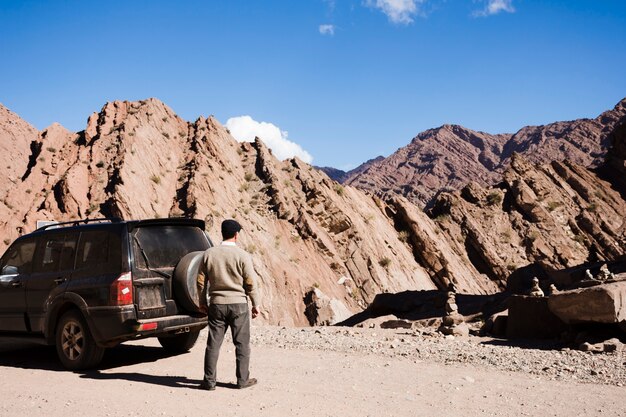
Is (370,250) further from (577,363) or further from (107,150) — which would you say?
(577,363)

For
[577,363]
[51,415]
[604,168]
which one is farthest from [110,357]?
[604,168]

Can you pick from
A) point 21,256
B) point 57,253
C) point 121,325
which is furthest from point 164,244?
point 21,256

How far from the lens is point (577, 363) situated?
7332mm

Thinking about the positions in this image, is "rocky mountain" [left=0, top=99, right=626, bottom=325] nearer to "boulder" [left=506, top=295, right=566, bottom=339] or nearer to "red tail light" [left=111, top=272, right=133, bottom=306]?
"boulder" [left=506, top=295, right=566, bottom=339]

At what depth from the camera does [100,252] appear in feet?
23.5

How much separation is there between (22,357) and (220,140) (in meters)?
30.7

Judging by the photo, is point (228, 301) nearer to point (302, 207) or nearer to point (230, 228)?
point (230, 228)

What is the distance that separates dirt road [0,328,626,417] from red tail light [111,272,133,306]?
1.02 m

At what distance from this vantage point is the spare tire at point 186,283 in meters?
7.02

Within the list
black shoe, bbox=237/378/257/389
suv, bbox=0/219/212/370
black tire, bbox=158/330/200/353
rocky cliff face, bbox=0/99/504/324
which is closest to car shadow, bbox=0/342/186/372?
black tire, bbox=158/330/200/353

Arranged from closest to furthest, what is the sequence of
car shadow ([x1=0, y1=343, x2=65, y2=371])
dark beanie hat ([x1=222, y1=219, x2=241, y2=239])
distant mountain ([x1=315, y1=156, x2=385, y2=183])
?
dark beanie hat ([x1=222, y1=219, x2=241, y2=239]) < car shadow ([x1=0, y1=343, x2=65, y2=371]) < distant mountain ([x1=315, y1=156, x2=385, y2=183])

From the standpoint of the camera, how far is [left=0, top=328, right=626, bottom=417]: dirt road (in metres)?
5.27

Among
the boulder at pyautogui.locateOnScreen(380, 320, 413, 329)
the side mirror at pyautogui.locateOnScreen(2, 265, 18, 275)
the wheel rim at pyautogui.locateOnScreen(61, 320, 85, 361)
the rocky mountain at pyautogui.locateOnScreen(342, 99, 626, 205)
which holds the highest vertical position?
the rocky mountain at pyautogui.locateOnScreen(342, 99, 626, 205)

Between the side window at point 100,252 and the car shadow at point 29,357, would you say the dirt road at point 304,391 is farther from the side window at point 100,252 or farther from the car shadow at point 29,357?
the side window at point 100,252
